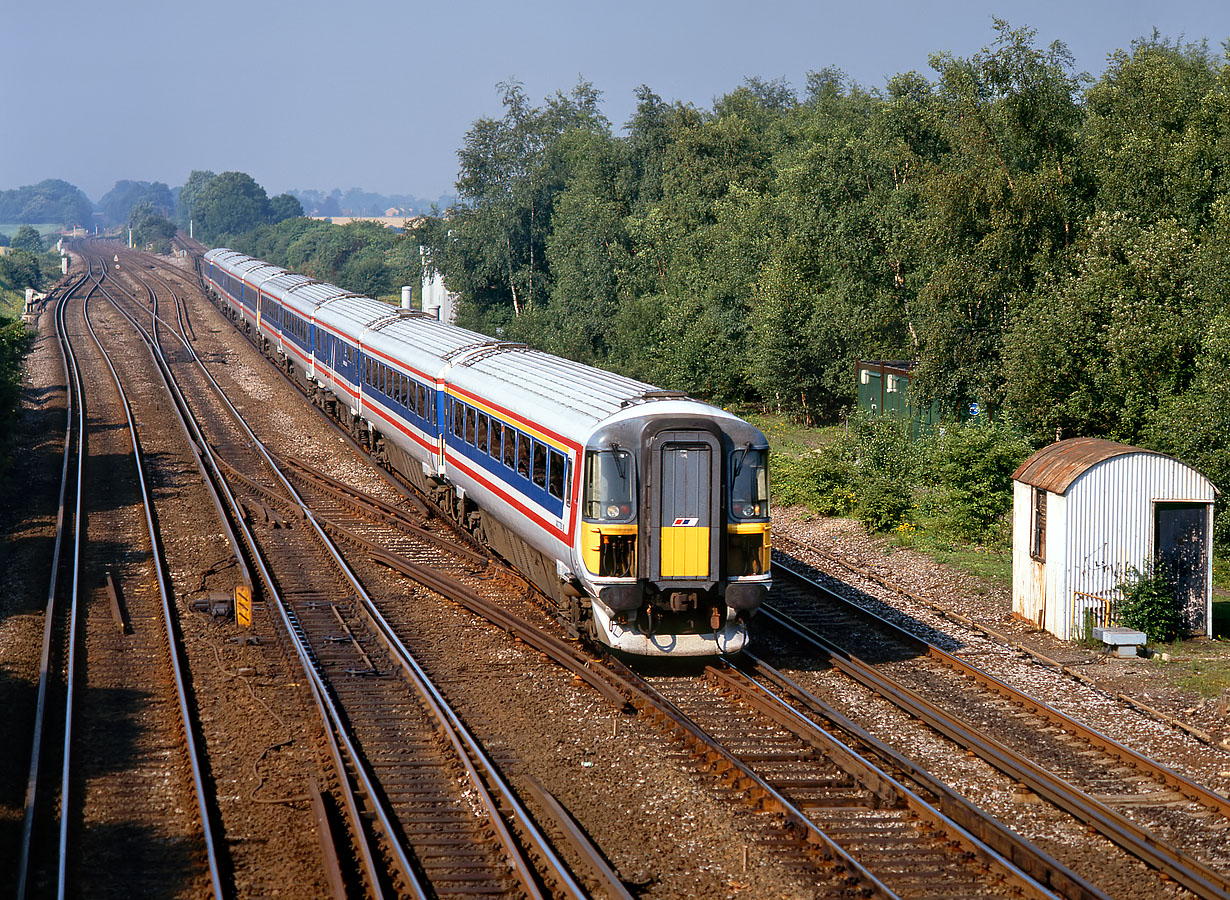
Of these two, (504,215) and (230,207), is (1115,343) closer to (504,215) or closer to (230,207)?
(504,215)

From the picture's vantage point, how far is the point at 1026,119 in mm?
28281

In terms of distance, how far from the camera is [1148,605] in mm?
15227

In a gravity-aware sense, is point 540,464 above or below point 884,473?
above

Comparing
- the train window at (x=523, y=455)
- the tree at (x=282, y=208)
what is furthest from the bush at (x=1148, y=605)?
the tree at (x=282, y=208)

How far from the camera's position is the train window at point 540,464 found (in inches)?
594

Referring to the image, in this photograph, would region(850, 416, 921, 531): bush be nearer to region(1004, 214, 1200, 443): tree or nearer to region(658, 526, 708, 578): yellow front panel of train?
region(1004, 214, 1200, 443): tree

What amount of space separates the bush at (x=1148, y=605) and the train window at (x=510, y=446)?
8.14m

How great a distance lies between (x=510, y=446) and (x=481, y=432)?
1818mm

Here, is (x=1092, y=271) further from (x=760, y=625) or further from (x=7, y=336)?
(x=7, y=336)

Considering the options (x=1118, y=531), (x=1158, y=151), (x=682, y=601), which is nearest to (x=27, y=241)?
(x=1158, y=151)

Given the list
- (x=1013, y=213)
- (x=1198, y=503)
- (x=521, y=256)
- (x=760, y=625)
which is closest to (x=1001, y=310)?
(x=1013, y=213)

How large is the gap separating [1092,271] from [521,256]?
39316 millimetres

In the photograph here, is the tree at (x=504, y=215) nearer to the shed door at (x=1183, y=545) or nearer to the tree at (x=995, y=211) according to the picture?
the tree at (x=995, y=211)

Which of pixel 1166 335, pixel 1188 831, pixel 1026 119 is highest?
pixel 1026 119
